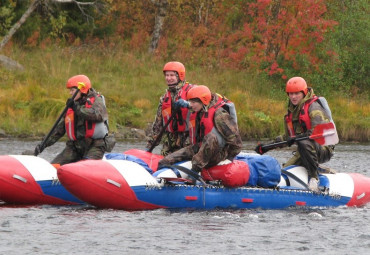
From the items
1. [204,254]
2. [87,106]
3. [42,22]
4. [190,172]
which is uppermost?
[42,22]

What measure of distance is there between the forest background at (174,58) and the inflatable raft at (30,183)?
11.3m

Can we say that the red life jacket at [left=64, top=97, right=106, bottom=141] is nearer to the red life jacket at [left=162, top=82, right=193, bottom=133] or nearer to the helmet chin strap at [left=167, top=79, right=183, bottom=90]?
the red life jacket at [left=162, top=82, right=193, bottom=133]

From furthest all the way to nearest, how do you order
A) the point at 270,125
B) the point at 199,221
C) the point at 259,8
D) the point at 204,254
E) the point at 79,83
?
the point at 259,8 → the point at 270,125 → the point at 79,83 → the point at 199,221 → the point at 204,254

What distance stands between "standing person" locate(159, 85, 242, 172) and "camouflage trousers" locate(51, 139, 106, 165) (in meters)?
1.53

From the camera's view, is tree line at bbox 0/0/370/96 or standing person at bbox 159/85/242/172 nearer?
standing person at bbox 159/85/242/172

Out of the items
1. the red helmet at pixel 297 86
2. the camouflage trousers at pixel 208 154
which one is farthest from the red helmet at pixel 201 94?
the red helmet at pixel 297 86

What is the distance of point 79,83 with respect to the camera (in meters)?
11.9

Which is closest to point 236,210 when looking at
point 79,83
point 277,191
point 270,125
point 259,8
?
point 277,191

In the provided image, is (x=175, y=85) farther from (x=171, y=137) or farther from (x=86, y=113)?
(x=86, y=113)

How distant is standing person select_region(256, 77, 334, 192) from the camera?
11633 millimetres

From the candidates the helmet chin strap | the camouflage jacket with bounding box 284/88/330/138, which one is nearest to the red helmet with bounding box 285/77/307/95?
the camouflage jacket with bounding box 284/88/330/138

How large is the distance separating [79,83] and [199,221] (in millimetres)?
2637

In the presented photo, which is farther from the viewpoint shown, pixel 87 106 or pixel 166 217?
pixel 87 106

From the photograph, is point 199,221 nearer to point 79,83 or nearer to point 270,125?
point 79,83
